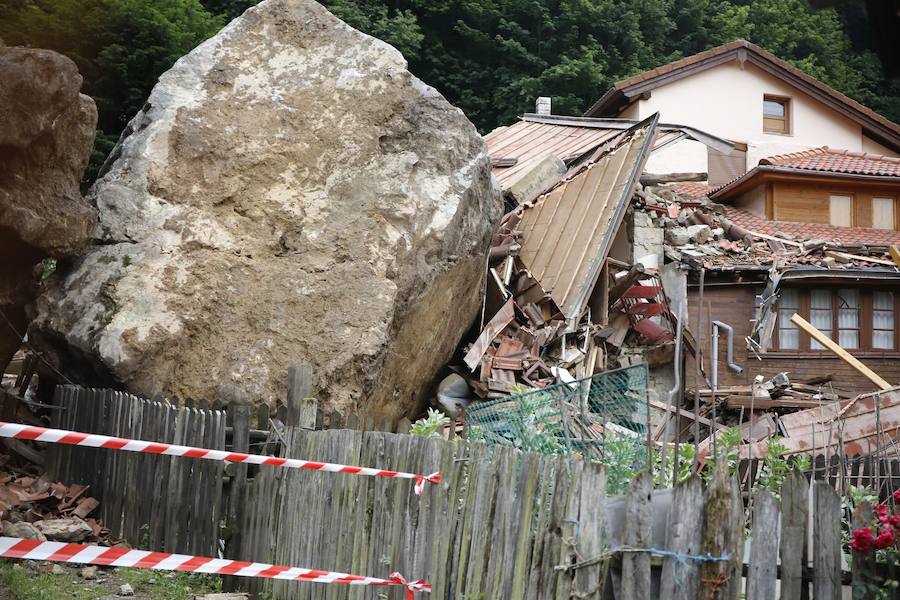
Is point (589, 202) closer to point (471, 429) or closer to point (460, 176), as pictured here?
point (460, 176)

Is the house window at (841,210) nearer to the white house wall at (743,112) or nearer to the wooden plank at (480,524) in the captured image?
the white house wall at (743,112)

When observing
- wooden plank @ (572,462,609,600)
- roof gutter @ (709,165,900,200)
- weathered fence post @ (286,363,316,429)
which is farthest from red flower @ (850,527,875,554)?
roof gutter @ (709,165,900,200)

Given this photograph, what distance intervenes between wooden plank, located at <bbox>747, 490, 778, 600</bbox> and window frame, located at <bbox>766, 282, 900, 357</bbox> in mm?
18634

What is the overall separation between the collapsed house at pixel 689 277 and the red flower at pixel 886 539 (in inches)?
198

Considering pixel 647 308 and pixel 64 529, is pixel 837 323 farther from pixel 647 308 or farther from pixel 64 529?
pixel 64 529

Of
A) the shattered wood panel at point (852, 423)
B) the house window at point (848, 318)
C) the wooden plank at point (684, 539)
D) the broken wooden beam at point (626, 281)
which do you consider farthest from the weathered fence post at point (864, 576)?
the house window at point (848, 318)

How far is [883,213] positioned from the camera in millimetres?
25031

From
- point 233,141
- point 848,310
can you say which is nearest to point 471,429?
point 233,141

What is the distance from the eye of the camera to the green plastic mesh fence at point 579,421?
7547 mm

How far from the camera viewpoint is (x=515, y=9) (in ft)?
110

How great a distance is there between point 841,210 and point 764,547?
909 inches

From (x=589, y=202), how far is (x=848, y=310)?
10086 mm

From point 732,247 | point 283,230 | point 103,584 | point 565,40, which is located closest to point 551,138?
point 732,247

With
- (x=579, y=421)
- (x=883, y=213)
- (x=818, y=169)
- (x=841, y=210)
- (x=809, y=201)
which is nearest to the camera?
(x=579, y=421)
